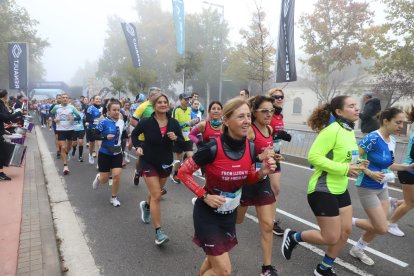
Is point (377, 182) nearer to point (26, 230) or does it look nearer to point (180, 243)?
point (180, 243)

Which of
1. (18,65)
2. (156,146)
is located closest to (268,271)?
(156,146)

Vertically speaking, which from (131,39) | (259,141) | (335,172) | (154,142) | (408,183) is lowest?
(408,183)

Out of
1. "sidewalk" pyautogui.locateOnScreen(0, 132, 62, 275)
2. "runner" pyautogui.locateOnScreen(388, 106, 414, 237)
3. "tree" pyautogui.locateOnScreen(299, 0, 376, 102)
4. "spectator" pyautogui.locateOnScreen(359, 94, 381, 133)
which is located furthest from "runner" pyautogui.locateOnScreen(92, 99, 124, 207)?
"tree" pyautogui.locateOnScreen(299, 0, 376, 102)

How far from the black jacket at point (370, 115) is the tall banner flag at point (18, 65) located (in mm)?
15734

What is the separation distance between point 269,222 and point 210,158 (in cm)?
132

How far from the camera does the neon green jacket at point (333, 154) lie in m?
3.09

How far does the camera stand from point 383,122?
388cm

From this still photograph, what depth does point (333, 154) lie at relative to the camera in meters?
3.12

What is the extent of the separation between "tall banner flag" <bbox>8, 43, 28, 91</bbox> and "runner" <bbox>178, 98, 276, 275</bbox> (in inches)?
656

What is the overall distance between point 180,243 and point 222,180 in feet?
7.04

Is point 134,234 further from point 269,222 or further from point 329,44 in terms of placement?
point 329,44

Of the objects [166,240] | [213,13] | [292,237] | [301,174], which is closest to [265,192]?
[292,237]

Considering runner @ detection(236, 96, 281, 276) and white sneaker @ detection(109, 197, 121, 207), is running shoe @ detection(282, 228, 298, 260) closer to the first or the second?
runner @ detection(236, 96, 281, 276)

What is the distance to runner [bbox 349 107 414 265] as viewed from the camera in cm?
359
